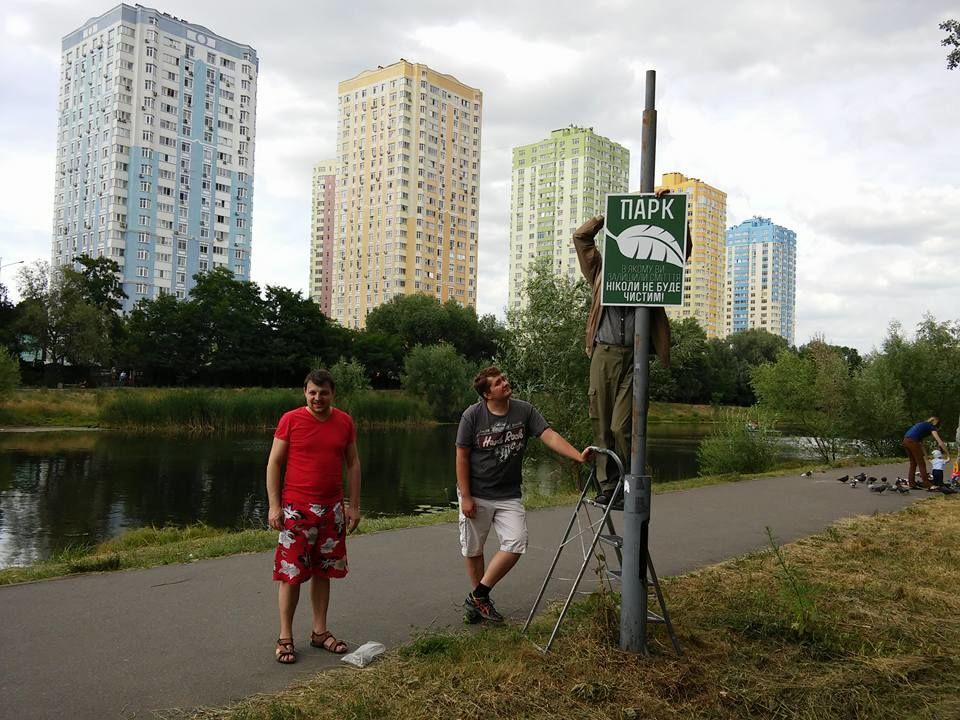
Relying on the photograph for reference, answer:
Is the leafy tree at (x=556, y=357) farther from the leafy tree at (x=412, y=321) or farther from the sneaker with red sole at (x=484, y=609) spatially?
the leafy tree at (x=412, y=321)

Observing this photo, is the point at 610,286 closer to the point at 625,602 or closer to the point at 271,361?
the point at 625,602

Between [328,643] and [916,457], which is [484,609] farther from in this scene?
[916,457]

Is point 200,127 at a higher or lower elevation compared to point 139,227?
higher

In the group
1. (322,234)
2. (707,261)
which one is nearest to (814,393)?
(707,261)

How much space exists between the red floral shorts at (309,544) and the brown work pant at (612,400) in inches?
68.2

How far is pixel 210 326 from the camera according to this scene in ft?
226

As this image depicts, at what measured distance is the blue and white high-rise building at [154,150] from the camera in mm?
96688

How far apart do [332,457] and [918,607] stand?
455 centimetres

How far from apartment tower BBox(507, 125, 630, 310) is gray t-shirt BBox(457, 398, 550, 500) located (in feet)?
408

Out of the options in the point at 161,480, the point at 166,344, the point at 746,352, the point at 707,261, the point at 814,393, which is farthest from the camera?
the point at 707,261

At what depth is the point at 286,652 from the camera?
16.3ft

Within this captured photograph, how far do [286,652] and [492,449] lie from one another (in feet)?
6.13

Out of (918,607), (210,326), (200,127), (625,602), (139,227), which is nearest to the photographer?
(625,602)

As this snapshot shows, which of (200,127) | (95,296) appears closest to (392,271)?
(200,127)
